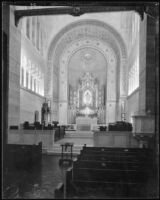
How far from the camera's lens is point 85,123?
77.5 feet

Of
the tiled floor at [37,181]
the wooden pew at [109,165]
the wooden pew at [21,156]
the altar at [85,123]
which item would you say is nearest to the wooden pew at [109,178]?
the wooden pew at [109,165]

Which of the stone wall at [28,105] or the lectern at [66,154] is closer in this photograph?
the lectern at [66,154]

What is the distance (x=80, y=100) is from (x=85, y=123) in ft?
10.8

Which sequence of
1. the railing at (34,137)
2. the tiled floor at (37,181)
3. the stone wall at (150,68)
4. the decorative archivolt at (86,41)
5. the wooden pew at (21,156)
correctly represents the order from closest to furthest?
the tiled floor at (37,181), the wooden pew at (21,156), the stone wall at (150,68), the railing at (34,137), the decorative archivolt at (86,41)

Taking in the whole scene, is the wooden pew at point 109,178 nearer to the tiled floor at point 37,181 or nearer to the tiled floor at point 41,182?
the tiled floor at point 41,182

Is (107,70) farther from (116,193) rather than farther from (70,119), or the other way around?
(116,193)

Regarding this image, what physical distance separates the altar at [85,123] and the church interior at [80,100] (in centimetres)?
9

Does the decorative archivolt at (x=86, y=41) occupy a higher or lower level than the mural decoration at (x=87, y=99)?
higher

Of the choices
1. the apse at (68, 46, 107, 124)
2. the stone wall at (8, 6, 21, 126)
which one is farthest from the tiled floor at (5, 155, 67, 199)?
the apse at (68, 46, 107, 124)

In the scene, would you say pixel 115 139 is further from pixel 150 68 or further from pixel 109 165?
pixel 109 165

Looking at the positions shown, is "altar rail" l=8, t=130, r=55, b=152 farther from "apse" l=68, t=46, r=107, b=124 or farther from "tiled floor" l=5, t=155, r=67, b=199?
"apse" l=68, t=46, r=107, b=124

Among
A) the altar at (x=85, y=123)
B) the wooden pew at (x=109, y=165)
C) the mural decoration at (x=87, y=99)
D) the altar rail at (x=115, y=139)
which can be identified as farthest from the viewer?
the mural decoration at (x=87, y=99)

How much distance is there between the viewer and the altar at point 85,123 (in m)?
23.3

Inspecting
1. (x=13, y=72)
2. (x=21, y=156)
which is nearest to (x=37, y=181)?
(x=21, y=156)
